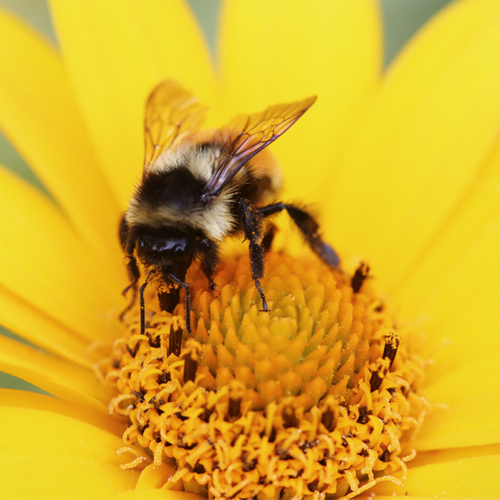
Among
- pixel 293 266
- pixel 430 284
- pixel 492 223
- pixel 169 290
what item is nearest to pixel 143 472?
pixel 169 290

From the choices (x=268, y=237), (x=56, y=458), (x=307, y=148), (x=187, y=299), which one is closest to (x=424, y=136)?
(x=307, y=148)

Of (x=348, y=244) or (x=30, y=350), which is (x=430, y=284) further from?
(x=30, y=350)

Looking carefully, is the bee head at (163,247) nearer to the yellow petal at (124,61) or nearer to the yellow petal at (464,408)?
the yellow petal at (124,61)

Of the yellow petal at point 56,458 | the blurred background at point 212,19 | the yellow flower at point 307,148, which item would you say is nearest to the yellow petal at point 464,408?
the yellow flower at point 307,148

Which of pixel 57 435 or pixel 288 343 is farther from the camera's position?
pixel 288 343

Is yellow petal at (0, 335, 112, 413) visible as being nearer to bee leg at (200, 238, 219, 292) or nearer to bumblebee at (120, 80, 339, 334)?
bumblebee at (120, 80, 339, 334)

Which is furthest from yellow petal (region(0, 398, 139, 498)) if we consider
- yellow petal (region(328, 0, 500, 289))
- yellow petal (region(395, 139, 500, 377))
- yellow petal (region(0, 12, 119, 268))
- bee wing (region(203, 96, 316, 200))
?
yellow petal (region(328, 0, 500, 289))

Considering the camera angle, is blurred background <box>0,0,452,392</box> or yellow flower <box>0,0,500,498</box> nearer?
yellow flower <box>0,0,500,498</box>
